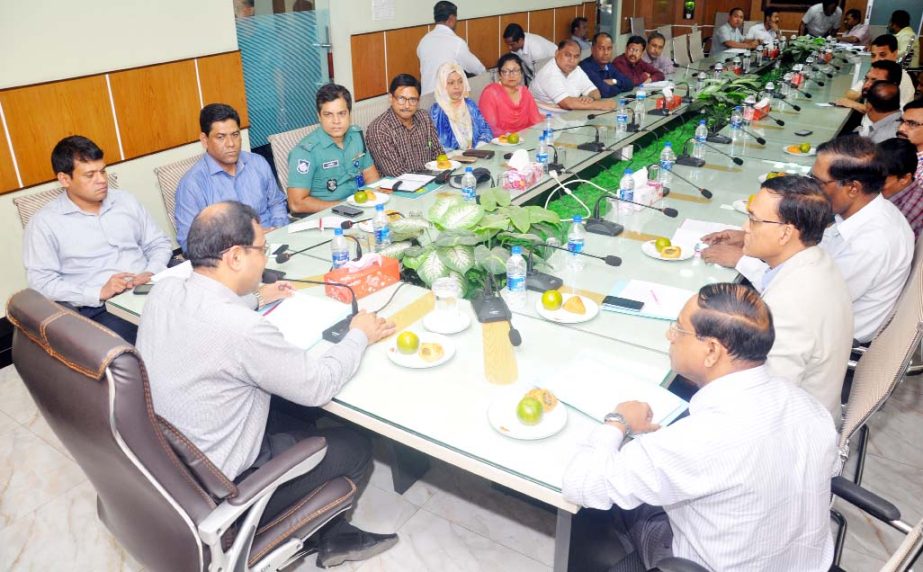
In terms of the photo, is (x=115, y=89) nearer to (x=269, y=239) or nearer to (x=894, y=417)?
(x=269, y=239)

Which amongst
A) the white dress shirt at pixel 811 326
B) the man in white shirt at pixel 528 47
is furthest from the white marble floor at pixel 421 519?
the man in white shirt at pixel 528 47

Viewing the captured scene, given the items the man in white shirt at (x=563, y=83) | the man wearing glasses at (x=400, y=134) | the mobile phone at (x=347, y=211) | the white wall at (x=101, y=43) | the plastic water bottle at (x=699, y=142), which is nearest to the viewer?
the mobile phone at (x=347, y=211)

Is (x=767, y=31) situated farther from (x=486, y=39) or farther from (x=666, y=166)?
(x=666, y=166)

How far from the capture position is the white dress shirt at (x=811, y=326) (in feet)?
5.81

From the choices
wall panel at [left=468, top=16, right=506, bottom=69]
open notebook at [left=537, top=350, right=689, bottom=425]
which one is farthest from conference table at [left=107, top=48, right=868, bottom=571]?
wall panel at [left=468, top=16, right=506, bottom=69]

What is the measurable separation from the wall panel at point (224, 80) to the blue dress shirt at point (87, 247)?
5.55 feet

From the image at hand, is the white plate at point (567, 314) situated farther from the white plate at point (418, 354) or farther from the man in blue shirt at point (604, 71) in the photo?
the man in blue shirt at point (604, 71)

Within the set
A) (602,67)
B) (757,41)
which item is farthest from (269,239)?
(757,41)

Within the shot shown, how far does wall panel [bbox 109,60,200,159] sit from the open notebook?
10.7 feet

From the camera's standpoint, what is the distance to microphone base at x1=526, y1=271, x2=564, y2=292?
228 cm

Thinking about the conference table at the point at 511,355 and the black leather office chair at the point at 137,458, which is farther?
the conference table at the point at 511,355

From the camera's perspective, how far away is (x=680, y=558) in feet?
4.33

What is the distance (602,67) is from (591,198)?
3.64 meters

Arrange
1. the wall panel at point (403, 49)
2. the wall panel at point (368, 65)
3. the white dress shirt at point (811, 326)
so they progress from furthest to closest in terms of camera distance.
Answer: the wall panel at point (403, 49) → the wall panel at point (368, 65) → the white dress shirt at point (811, 326)
